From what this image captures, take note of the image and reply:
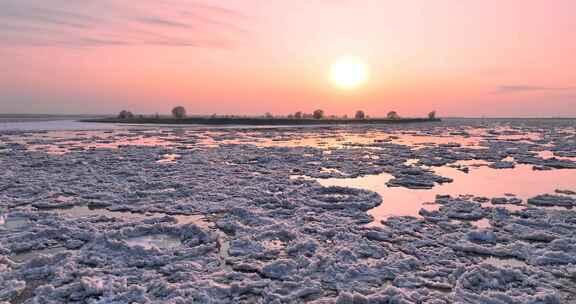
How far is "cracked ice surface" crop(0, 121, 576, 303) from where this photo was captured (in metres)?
4.38

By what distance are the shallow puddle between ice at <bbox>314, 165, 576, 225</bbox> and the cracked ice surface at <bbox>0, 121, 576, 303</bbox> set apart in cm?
6

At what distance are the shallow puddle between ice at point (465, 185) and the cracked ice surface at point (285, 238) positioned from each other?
0.06m

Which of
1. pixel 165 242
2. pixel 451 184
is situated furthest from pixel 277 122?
pixel 165 242

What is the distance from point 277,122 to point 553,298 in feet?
219

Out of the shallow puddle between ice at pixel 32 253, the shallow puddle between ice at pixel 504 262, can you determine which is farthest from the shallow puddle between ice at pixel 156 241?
the shallow puddle between ice at pixel 504 262

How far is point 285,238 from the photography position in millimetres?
6250

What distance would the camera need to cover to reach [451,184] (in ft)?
35.6

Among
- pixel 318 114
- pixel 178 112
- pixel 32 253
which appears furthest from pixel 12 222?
pixel 318 114

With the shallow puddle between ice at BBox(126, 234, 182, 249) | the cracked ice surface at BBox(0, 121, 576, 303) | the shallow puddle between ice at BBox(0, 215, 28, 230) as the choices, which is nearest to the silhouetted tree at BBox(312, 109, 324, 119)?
the cracked ice surface at BBox(0, 121, 576, 303)

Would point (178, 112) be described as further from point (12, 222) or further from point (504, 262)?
point (504, 262)

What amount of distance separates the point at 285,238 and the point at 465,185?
6.72 meters

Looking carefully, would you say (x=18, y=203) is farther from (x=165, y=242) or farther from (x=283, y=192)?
(x=283, y=192)

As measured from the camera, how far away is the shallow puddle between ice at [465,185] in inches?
327

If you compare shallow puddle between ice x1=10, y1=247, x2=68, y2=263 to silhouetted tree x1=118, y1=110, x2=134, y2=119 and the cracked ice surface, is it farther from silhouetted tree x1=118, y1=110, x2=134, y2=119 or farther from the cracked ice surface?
silhouetted tree x1=118, y1=110, x2=134, y2=119
